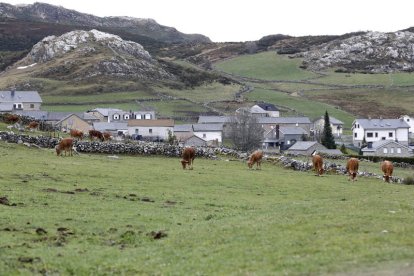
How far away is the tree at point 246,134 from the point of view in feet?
357

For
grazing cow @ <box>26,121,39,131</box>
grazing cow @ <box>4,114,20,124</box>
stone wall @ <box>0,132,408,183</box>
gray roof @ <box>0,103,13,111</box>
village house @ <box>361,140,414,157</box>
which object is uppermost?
gray roof @ <box>0,103,13,111</box>

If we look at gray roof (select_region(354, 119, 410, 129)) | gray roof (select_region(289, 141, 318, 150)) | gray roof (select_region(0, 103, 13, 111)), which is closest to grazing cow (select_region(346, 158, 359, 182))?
gray roof (select_region(289, 141, 318, 150))

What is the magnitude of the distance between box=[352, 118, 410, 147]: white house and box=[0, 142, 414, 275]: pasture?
109484 millimetres

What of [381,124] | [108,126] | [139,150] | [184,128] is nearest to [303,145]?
[184,128]

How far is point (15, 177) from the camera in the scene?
35094 millimetres

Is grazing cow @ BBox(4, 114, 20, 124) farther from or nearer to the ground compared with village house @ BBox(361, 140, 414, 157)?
farther from the ground

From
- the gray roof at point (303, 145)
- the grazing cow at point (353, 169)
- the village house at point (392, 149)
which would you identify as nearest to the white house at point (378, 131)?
the village house at point (392, 149)

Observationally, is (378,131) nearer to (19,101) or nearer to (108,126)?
(108,126)

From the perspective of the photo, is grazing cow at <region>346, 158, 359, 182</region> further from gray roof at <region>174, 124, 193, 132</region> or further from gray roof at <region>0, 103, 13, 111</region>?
gray roof at <region>0, 103, 13, 111</region>

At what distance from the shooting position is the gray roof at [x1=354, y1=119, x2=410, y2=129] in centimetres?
14662

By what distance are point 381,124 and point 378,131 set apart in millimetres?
2081

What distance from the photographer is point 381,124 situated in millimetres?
149250

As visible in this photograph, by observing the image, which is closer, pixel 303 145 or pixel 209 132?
pixel 303 145

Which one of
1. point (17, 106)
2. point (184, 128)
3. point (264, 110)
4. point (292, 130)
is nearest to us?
point (184, 128)
